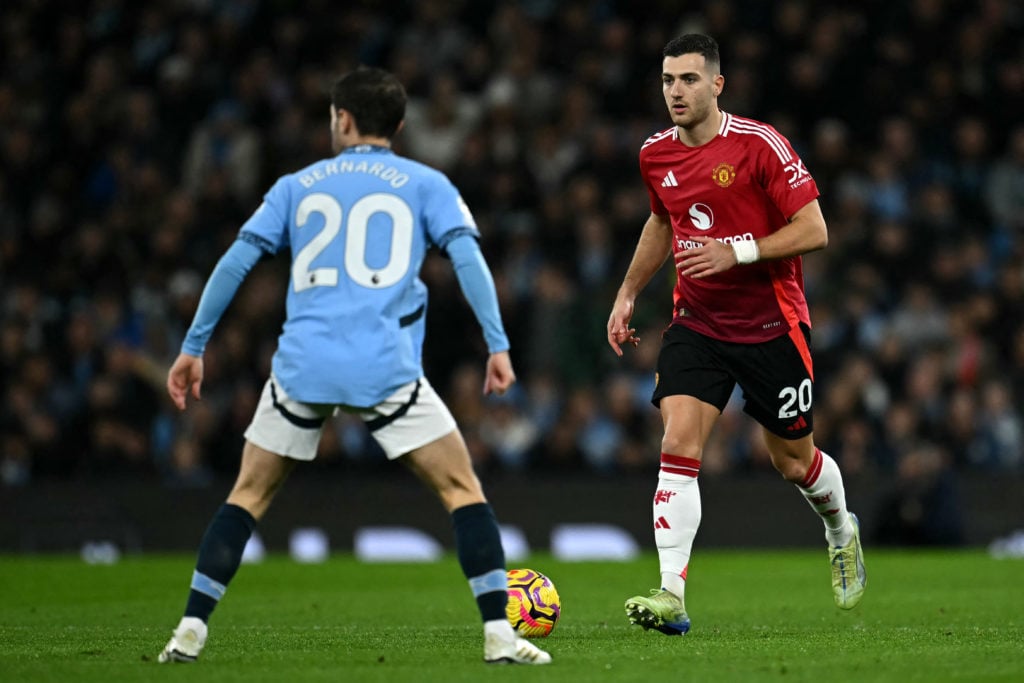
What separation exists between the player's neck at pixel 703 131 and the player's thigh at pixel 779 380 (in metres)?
0.98

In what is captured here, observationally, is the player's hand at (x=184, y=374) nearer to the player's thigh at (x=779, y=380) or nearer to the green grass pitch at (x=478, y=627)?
the green grass pitch at (x=478, y=627)

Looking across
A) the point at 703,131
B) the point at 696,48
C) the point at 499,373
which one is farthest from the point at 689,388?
the point at 499,373

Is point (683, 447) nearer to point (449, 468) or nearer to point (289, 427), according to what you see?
point (449, 468)

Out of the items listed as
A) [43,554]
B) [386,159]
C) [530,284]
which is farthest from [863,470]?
[386,159]

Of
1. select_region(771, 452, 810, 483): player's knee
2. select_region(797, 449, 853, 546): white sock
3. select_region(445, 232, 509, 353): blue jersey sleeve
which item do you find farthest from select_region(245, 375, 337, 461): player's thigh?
select_region(797, 449, 853, 546): white sock

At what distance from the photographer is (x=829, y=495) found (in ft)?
27.2

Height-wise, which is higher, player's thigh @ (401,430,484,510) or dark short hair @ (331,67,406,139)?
dark short hair @ (331,67,406,139)

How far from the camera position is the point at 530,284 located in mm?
16484

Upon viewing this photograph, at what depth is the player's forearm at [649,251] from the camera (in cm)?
800

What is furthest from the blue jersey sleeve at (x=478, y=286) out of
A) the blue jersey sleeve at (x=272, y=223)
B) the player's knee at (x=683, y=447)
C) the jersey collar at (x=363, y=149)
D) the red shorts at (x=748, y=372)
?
the red shorts at (x=748, y=372)

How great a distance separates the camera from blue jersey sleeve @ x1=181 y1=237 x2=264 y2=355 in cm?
591

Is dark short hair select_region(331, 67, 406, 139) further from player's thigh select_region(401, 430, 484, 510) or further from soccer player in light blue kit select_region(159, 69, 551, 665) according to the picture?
player's thigh select_region(401, 430, 484, 510)

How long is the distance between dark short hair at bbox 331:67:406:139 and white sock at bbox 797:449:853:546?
3.13m

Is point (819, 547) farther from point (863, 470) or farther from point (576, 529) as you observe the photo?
point (576, 529)
